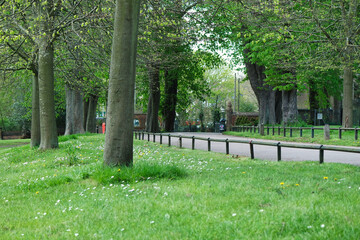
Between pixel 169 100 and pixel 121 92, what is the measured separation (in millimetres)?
30868

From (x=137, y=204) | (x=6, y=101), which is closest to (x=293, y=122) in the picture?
(x=137, y=204)

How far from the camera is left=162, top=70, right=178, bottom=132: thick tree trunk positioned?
124ft

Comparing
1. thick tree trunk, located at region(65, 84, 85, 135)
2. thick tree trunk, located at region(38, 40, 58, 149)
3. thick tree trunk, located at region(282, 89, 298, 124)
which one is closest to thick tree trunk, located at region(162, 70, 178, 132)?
thick tree trunk, located at region(65, 84, 85, 135)

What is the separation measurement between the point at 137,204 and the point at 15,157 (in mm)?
10530

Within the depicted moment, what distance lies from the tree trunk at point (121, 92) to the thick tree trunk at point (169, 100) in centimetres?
2861

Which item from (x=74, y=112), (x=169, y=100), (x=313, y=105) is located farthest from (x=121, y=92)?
(x=313, y=105)

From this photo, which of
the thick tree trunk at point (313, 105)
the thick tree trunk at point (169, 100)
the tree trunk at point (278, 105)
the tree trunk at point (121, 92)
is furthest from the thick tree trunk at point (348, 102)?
the thick tree trunk at point (169, 100)

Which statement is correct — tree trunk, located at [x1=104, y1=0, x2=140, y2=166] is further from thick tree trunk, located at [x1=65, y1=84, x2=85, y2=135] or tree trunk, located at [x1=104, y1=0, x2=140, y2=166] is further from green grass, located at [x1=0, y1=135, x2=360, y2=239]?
thick tree trunk, located at [x1=65, y1=84, x2=85, y2=135]

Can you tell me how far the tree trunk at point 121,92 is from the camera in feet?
24.9

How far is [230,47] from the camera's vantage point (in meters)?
34.0

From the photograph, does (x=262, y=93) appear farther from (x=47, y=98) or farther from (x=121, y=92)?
(x=121, y=92)

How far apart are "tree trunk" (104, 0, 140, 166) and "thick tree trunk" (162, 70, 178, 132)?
2861 cm

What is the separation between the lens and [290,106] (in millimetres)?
28672

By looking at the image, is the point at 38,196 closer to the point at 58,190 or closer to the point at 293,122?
the point at 58,190
